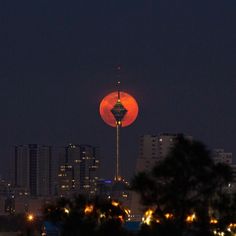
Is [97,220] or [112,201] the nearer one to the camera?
[97,220]

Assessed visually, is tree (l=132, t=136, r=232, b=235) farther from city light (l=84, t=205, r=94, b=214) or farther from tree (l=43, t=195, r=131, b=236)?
city light (l=84, t=205, r=94, b=214)

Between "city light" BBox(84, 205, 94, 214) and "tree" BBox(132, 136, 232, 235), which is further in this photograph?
"city light" BBox(84, 205, 94, 214)

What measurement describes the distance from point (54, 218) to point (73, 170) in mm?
99543

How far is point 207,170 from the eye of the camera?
25.2 m

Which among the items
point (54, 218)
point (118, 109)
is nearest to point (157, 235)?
point (54, 218)

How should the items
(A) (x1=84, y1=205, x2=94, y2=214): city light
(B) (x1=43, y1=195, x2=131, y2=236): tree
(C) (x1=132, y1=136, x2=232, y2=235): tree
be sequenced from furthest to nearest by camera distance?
1. (A) (x1=84, y1=205, x2=94, y2=214): city light
2. (B) (x1=43, y1=195, x2=131, y2=236): tree
3. (C) (x1=132, y1=136, x2=232, y2=235): tree

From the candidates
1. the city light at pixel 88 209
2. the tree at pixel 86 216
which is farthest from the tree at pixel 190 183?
the city light at pixel 88 209

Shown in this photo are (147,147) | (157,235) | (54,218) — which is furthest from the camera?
(147,147)

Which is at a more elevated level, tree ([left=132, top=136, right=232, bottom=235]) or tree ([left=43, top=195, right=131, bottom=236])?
tree ([left=132, top=136, right=232, bottom=235])

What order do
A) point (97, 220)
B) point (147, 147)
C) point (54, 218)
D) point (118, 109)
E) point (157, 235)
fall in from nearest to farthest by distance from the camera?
point (157, 235) < point (97, 220) < point (54, 218) < point (147, 147) < point (118, 109)

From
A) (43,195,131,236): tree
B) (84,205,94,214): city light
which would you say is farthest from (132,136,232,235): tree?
(84,205,94,214): city light

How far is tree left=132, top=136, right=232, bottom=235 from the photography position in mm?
25109

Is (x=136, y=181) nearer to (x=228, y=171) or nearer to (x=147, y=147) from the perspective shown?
(x=228, y=171)

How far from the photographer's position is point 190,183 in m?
25.2
